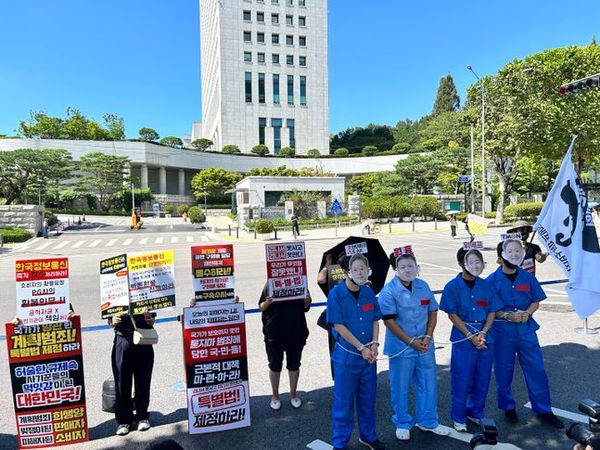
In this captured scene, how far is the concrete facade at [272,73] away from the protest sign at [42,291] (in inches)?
2749

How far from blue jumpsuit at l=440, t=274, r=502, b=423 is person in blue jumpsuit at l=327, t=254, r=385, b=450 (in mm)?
925

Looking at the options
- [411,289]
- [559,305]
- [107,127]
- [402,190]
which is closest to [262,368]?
[411,289]

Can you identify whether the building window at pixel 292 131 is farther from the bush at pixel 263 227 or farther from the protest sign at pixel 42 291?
the protest sign at pixel 42 291

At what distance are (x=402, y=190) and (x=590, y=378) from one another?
163ft

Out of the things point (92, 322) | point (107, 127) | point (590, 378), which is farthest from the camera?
point (107, 127)

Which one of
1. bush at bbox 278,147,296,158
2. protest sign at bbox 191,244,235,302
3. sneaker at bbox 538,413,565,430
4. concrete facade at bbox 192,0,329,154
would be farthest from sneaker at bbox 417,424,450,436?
concrete facade at bbox 192,0,329,154

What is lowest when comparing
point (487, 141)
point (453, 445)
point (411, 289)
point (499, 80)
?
point (453, 445)

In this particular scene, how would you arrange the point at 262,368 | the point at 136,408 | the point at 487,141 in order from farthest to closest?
the point at 487,141, the point at 262,368, the point at 136,408

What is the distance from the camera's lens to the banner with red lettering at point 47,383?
13.2ft

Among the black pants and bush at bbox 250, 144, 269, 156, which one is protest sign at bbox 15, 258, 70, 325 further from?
bush at bbox 250, 144, 269, 156

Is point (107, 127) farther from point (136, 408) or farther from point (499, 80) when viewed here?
point (136, 408)

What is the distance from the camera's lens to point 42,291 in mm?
4070

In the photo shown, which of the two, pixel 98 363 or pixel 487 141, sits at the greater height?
pixel 487 141

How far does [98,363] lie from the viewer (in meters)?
6.18
